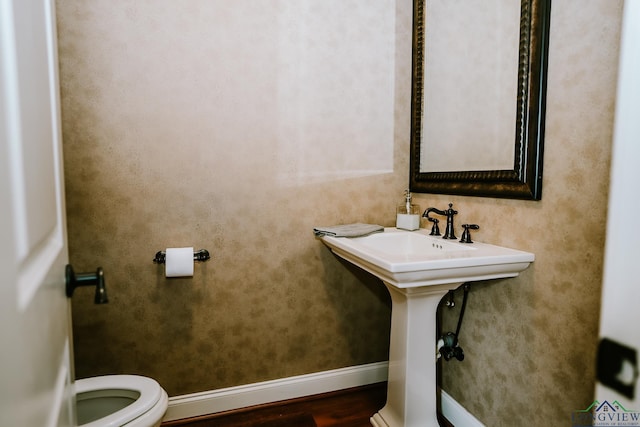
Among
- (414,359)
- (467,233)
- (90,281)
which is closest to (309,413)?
(414,359)

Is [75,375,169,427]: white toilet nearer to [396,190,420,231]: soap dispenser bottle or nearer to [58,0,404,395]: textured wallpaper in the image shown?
[58,0,404,395]: textured wallpaper

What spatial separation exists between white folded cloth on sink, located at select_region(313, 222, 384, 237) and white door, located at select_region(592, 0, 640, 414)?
4.35ft

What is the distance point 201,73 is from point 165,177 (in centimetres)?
50

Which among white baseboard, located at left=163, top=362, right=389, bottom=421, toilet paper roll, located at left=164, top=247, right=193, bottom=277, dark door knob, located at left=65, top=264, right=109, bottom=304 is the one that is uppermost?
dark door knob, located at left=65, top=264, right=109, bottom=304

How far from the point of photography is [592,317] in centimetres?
114

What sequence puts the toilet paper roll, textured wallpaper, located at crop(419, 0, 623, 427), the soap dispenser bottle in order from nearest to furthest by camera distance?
textured wallpaper, located at crop(419, 0, 623, 427) < the toilet paper roll < the soap dispenser bottle

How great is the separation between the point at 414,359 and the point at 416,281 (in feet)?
1.53

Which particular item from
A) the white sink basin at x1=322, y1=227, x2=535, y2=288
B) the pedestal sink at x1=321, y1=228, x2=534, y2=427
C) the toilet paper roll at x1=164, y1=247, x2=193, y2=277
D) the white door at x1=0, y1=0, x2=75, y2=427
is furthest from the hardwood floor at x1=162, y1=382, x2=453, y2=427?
the white door at x1=0, y1=0, x2=75, y2=427

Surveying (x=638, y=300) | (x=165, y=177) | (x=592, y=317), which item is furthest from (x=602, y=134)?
(x=165, y=177)

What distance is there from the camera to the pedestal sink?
48.6 inches

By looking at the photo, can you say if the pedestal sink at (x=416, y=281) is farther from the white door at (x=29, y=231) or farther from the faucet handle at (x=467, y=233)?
the white door at (x=29, y=231)

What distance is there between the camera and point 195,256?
1670 millimetres

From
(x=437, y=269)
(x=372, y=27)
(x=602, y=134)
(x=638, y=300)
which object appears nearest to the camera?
(x=638, y=300)

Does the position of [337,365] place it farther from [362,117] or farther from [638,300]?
[638,300]
